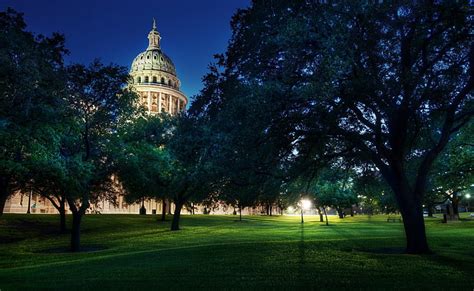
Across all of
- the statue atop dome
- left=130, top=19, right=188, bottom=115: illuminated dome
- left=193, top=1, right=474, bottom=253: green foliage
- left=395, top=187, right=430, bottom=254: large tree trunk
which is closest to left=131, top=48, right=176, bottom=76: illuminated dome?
left=130, top=19, right=188, bottom=115: illuminated dome

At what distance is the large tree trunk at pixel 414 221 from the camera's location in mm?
17906

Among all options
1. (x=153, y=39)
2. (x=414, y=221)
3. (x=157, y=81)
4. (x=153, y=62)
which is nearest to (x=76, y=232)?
(x=414, y=221)

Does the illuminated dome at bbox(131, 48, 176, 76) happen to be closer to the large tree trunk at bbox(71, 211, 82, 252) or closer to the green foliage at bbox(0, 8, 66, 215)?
the large tree trunk at bbox(71, 211, 82, 252)

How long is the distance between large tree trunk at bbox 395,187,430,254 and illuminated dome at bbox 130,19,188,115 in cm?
12982

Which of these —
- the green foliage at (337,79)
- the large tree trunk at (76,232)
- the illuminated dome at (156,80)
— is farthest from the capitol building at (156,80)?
the green foliage at (337,79)

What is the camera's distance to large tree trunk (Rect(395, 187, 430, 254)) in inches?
705

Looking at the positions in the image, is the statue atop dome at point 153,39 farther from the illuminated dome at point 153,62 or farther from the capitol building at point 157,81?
the illuminated dome at point 153,62

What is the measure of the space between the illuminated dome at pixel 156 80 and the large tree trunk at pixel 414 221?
426 feet

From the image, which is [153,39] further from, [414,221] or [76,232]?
[414,221]

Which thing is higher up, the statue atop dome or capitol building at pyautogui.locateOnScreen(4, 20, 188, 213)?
the statue atop dome

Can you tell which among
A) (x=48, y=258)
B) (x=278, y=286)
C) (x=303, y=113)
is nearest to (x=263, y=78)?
(x=303, y=113)

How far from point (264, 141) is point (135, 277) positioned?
6735 mm

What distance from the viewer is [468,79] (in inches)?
650

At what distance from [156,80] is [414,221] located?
5723 inches
